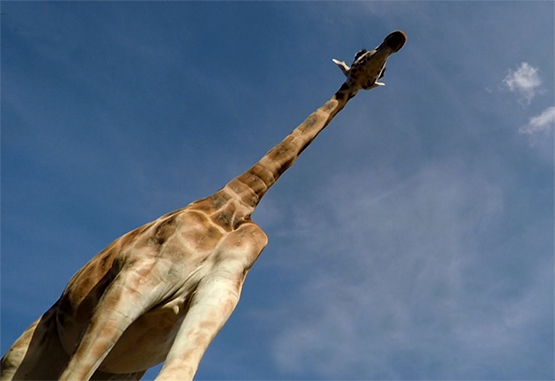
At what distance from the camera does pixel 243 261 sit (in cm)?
683

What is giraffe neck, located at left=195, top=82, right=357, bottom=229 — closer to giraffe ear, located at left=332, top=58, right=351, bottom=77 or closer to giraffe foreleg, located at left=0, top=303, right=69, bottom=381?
giraffe ear, located at left=332, top=58, right=351, bottom=77

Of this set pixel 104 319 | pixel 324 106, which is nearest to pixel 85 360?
pixel 104 319

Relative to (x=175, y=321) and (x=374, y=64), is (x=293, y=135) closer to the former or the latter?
(x=374, y=64)

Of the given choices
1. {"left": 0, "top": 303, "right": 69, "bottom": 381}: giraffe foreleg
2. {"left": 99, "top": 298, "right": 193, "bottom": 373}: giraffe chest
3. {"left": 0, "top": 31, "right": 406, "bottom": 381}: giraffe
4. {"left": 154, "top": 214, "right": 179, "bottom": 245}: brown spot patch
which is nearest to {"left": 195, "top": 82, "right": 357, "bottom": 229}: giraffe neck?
{"left": 0, "top": 31, "right": 406, "bottom": 381}: giraffe

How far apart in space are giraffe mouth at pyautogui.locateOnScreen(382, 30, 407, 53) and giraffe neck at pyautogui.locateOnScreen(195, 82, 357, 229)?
1076 millimetres

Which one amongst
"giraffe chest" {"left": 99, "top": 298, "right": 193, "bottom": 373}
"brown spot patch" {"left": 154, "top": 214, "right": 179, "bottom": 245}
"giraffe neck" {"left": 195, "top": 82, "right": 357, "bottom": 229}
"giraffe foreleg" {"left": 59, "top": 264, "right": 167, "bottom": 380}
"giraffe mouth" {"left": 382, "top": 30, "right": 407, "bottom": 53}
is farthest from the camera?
"giraffe mouth" {"left": 382, "top": 30, "right": 407, "bottom": 53}

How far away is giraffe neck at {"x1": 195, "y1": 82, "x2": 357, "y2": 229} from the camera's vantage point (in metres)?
7.67

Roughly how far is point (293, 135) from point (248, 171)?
84 centimetres

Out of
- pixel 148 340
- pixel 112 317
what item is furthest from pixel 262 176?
pixel 112 317

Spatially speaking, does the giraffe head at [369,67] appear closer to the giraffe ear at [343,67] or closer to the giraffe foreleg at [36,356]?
the giraffe ear at [343,67]

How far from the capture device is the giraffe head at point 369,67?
9305mm

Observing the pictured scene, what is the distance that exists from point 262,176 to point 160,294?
217 centimetres

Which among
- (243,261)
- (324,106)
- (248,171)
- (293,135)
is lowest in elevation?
(243,261)

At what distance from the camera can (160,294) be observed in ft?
21.9
